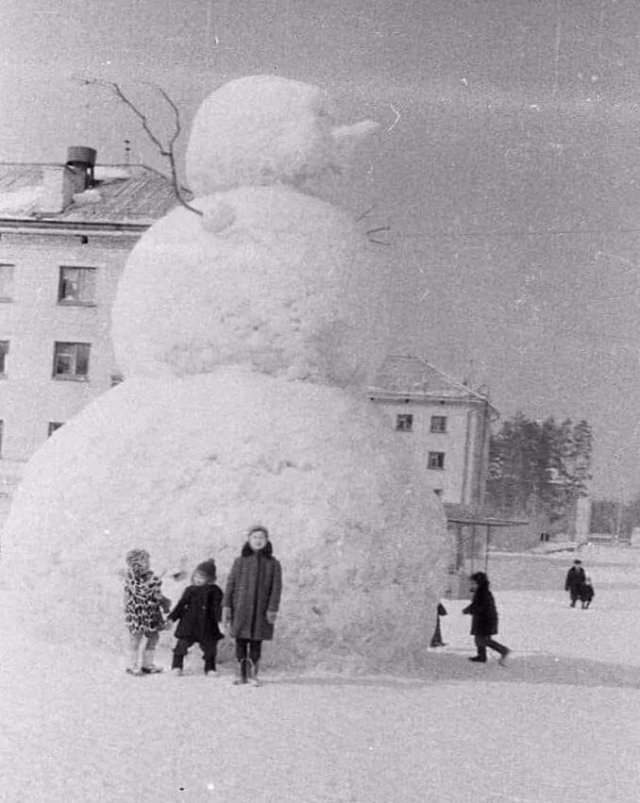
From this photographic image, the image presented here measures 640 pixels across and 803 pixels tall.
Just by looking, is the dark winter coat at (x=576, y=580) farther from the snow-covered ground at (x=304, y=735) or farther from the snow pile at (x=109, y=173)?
the snow pile at (x=109, y=173)

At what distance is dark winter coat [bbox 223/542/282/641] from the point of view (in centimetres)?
800

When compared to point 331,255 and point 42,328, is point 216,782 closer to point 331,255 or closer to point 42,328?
point 331,255

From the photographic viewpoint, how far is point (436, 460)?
3909cm

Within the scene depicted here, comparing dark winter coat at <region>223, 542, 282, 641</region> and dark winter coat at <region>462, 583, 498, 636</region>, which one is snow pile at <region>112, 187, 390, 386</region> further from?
dark winter coat at <region>462, 583, 498, 636</region>

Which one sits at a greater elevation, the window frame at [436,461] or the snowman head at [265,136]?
the snowman head at [265,136]

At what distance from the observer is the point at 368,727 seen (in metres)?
7.12

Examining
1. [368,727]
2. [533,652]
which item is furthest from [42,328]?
[368,727]

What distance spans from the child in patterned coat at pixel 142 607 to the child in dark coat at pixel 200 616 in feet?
0.42

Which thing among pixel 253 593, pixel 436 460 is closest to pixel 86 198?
pixel 436 460

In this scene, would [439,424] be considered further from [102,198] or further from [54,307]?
[54,307]

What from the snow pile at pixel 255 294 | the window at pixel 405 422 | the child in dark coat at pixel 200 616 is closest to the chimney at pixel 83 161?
the window at pixel 405 422

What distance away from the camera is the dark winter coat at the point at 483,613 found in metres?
11.6

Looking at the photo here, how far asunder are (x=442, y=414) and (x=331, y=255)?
101ft

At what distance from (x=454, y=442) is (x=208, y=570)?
31.6 meters
